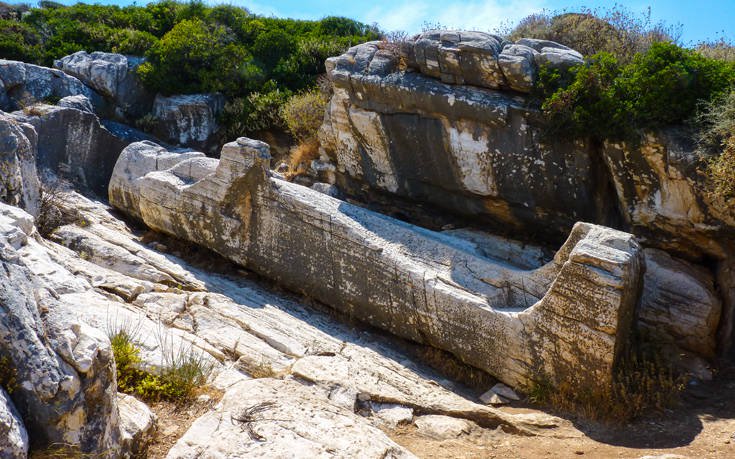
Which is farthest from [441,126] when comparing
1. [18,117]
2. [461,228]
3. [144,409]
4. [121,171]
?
[18,117]

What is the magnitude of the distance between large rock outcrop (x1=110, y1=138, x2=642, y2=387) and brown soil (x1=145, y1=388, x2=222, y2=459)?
316 cm

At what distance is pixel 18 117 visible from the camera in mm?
11898

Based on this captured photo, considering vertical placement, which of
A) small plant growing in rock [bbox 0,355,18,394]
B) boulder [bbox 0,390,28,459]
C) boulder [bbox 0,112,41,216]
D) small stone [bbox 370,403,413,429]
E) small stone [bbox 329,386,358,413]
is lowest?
small stone [bbox 370,403,413,429]

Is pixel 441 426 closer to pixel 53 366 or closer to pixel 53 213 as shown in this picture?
pixel 53 366

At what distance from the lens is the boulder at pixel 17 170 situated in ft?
28.6

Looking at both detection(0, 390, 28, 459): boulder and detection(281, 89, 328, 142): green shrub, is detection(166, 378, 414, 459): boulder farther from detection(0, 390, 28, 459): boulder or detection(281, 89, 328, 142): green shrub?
detection(281, 89, 328, 142): green shrub

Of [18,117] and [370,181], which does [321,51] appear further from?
[18,117]

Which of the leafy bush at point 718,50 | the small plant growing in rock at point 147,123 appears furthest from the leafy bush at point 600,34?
the small plant growing in rock at point 147,123

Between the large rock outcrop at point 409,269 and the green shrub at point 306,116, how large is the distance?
3461 mm

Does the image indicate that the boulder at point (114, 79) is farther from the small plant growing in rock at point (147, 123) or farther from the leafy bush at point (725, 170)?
the leafy bush at point (725, 170)

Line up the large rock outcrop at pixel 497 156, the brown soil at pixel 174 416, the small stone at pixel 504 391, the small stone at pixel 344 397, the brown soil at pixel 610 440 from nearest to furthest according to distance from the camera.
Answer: the brown soil at pixel 174 416, the brown soil at pixel 610 440, the small stone at pixel 344 397, the small stone at pixel 504 391, the large rock outcrop at pixel 497 156

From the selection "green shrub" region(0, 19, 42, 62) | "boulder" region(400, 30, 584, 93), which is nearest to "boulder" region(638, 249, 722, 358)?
"boulder" region(400, 30, 584, 93)

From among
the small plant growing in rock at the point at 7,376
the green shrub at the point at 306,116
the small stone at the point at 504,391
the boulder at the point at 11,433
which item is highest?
the green shrub at the point at 306,116

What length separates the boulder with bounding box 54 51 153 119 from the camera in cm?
1538
